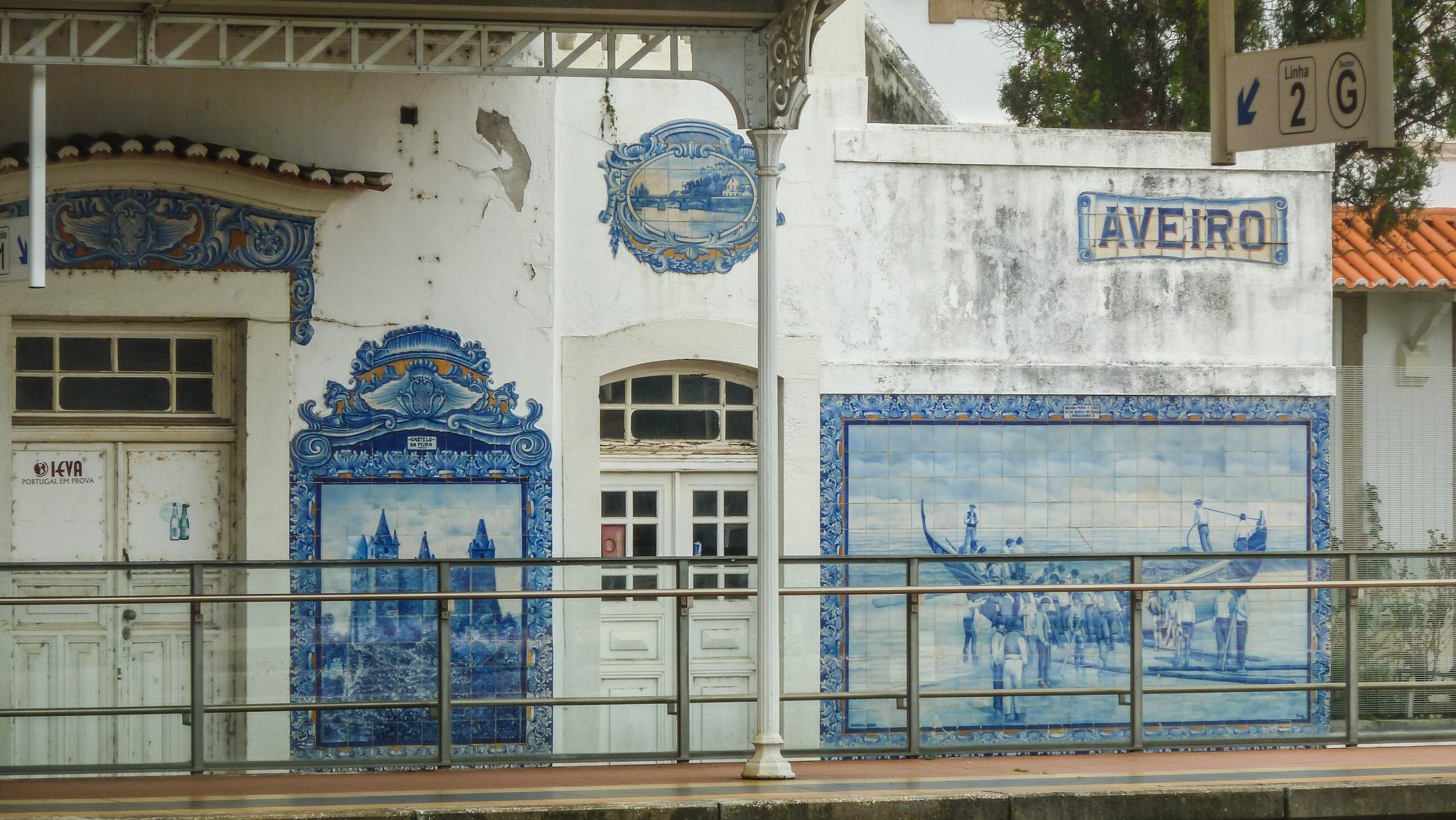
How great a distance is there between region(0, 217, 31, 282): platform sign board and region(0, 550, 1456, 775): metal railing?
1.58 m

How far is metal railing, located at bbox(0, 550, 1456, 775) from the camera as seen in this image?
10383 mm

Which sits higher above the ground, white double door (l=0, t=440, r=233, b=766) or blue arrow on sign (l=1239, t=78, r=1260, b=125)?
blue arrow on sign (l=1239, t=78, r=1260, b=125)

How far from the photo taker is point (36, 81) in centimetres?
971

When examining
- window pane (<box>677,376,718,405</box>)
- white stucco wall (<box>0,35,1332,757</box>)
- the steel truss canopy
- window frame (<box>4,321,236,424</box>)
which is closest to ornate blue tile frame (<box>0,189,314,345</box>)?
white stucco wall (<box>0,35,1332,757</box>)

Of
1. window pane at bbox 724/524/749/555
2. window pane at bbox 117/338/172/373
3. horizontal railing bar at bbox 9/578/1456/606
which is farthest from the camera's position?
window pane at bbox 724/524/749/555

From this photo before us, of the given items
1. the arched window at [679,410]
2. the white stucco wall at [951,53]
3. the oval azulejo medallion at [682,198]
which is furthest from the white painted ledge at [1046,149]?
the white stucco wall at [951,53]

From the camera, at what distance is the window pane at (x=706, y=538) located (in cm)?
1300

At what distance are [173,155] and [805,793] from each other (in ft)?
18.5

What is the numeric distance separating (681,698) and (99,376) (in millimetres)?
4292

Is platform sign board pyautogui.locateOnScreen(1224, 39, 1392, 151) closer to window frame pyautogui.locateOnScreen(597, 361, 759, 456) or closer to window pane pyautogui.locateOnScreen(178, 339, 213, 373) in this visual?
window frame pyautogui.locateOnScreen(597, 361, 759, 456)

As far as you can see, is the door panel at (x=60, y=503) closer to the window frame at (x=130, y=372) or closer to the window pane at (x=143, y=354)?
the window frame at (x=130, y=372)

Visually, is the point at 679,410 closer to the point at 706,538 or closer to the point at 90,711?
the point at 706,538

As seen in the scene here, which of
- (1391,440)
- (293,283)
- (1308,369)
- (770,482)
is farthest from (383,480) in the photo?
(1391,440)

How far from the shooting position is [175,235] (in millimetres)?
11867
